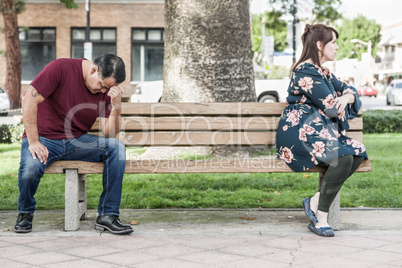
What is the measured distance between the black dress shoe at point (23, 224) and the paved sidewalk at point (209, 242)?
0.19 ft

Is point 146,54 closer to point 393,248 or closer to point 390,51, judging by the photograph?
point 393,248

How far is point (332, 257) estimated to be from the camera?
3801mm

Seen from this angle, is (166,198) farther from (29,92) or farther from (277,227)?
(29,92)

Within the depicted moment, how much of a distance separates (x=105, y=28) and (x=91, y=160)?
25136 mm

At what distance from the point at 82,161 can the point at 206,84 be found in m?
3.65

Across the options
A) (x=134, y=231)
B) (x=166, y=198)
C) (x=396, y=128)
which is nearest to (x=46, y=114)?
(x=134, y=231)

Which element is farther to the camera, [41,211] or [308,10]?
[308,10]

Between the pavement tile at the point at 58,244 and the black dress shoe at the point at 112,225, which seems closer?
the pavement tile at the point at 58,244

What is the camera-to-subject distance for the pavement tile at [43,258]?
3.66m

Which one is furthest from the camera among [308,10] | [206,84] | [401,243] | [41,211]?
[308,10]

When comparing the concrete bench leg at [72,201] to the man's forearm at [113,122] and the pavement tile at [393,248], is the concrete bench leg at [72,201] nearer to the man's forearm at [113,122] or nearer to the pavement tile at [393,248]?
the man's forearm at [113,122]

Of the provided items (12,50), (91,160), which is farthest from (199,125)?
(12,50)

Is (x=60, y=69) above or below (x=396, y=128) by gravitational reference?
above

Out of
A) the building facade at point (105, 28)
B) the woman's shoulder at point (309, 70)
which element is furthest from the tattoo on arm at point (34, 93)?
the building facade at point (105, 28)
